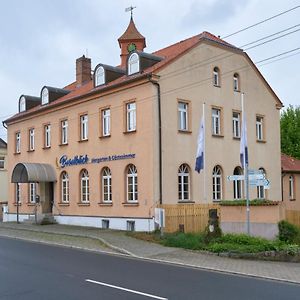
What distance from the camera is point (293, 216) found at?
21.1 m

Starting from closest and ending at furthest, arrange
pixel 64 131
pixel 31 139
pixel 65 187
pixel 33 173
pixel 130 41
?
pixel 33 173 → pixel 65 187 → pixel 64 131 → pixel 130 41 → pixel 31 139

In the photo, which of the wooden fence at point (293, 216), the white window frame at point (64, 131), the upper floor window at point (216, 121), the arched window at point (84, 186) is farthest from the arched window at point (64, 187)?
the wooden fence at point (293, 216)

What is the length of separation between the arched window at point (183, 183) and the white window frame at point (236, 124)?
4.82m

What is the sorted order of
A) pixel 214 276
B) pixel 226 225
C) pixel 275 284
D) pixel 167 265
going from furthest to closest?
pixel 226 225 → pixel 167 265 → pixel 214 276 → pixel 275 284

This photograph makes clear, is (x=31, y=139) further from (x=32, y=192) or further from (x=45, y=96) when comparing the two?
(x=32, y=192)

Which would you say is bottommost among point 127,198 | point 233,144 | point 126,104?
point 127,198

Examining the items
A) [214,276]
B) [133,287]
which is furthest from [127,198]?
[133,287]

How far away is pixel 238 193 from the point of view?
30.0m

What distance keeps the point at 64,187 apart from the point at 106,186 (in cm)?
485

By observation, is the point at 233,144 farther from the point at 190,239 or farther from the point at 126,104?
the point at 190,239

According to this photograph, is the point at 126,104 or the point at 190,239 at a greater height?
the point at 126,104

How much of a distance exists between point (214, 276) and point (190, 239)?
6.61 meters

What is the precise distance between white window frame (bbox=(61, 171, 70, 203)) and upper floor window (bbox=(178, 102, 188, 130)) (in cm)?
895

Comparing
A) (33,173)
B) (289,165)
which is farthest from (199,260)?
(289,165)
